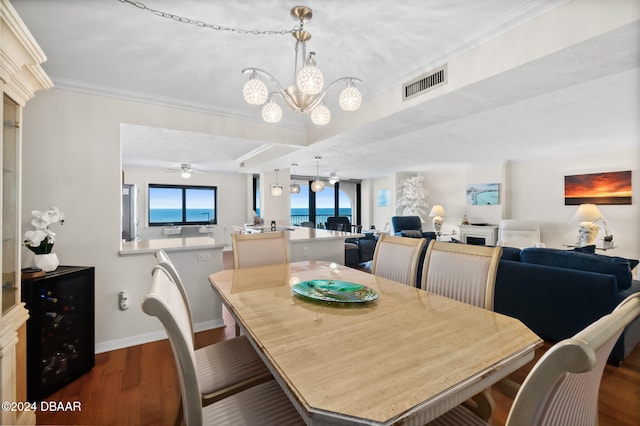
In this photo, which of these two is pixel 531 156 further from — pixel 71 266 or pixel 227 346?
pixel 71 266

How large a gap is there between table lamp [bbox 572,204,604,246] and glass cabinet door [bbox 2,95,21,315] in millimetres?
7237

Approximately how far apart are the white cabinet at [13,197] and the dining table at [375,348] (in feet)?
3.28

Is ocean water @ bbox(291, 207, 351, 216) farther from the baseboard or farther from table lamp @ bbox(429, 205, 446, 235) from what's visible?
the baseboard

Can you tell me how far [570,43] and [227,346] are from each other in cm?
248

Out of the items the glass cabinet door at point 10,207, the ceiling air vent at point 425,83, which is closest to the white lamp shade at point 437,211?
the ceiling air vent at point 425,83

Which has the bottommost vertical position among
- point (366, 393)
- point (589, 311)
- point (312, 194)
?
point (589, 311)

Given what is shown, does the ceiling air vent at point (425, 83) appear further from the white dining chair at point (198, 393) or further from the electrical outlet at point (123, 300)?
the electrical outlet at point (123, 300)

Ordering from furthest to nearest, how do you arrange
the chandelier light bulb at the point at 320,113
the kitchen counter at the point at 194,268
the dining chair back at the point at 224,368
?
the kitchen counter at the point at 194,268
the chandelier light bulb at the point at 320,113
the dining chair back at the point at 224,368

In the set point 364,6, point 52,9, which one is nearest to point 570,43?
point 364,6

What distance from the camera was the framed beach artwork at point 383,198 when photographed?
382 inches

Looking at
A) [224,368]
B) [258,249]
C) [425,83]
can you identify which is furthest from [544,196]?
[224,368]

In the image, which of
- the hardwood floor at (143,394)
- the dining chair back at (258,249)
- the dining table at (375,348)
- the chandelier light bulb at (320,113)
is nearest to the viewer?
the dining table at (375,348)

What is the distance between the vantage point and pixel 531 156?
19.8 feet

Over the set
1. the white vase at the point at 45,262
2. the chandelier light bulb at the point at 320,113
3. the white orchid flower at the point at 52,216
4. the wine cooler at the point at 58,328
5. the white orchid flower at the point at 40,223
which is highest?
the chandelier light bulb at the point at 320,113
